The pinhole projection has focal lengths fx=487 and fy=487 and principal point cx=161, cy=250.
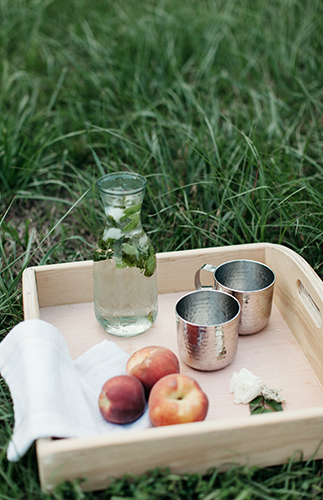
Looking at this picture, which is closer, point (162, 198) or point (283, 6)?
point (162, 198)

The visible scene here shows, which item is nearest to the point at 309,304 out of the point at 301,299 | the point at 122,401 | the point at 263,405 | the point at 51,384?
the point at 301,299

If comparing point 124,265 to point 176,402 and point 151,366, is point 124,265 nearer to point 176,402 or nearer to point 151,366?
point 151,366

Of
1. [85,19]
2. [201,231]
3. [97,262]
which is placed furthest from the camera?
[85,19]

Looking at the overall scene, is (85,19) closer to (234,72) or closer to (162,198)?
(234,72)

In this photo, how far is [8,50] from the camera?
3.38 meters

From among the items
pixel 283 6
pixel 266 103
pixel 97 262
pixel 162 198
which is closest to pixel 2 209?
pixel 162 198

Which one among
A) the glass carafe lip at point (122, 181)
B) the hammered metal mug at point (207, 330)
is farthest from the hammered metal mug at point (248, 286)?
the glass carafe lip at point (122, 181)

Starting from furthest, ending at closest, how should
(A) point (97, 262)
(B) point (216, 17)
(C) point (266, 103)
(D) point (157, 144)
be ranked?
(B) point (216, 17)
(C) point (266, 103)
(D) point (157, 144)
(A) point (97, 262)

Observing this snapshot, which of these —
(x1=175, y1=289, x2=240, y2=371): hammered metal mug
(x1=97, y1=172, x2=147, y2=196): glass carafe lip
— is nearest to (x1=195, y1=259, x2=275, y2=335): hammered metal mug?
(x1=175, y1=289, x2=240, y2=371): hammered metal mug

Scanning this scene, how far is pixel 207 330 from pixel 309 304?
32 centimetres

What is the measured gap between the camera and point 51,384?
1025 millimetres

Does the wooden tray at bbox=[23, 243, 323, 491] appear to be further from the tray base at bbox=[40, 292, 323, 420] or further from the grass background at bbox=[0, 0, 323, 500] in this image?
the grass background at bbox=[0, 0, 323, 500]

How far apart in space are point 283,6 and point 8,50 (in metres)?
1.94

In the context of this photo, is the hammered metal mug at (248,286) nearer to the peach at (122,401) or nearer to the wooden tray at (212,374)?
the wooden tray at (212,374)
